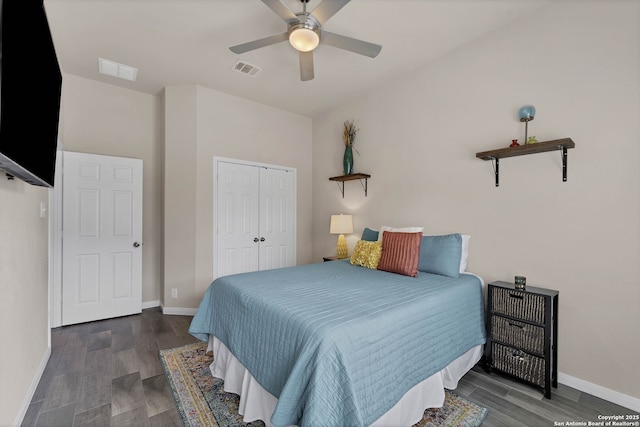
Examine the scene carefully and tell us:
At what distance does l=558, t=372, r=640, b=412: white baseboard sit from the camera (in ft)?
6.12

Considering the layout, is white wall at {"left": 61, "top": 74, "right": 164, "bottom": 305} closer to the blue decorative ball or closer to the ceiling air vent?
the ceiling air vent

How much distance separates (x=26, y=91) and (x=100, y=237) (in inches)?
104

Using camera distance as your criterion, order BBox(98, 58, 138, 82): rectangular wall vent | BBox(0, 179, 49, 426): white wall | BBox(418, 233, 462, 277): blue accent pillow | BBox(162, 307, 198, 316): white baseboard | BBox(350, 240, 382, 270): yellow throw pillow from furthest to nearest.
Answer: BBox(162, 307, 198, 316): white baseboard
BBox(98, 58, 138, 82): rectangular wall vent
BBox(350, 240, 382, 270): yellow throw pillow
BBox(418, 233, 462, 277): blue accent pillow
BBox(0, 179, 49, 426): white wall

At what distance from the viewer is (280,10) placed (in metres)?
1.89

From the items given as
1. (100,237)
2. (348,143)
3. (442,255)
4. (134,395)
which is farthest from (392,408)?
(100,237)

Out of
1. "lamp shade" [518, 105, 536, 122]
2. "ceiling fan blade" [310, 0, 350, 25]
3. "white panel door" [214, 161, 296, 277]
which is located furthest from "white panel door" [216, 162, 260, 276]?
"lamp shade" [518, 105, 536, 122]

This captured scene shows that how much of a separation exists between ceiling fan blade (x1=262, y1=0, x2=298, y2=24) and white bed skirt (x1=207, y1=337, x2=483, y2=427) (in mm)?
2285

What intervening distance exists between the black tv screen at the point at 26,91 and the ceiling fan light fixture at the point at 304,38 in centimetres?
137

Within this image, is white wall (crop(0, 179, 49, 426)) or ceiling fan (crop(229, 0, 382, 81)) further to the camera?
ceiling fan (crop(229, 0, 382, 81))

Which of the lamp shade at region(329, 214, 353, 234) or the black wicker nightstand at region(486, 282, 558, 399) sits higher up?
the lamp shade at region(329, 214, 353, 234)

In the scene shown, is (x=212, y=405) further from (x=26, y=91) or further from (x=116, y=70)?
(x=116, y=70)

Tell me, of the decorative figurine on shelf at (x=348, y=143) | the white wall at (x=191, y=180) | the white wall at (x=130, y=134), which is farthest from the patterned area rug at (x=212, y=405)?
the decorative figurine on shelf at (x=348, y=143)

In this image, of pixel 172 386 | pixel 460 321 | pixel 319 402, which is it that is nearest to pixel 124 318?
pixel 172 386

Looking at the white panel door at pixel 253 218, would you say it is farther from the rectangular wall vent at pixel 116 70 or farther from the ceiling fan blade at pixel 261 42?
the ceiling fan blade at pixel 261 42
